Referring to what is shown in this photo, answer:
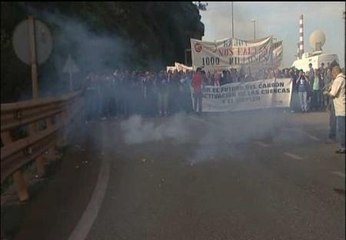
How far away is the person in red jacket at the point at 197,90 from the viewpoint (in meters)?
A: 13.7

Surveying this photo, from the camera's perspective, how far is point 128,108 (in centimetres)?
2041

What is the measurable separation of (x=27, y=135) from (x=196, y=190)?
2.48m

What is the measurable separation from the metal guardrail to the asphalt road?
0.36 m

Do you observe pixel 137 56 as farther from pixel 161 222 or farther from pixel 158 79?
pixel 161 222

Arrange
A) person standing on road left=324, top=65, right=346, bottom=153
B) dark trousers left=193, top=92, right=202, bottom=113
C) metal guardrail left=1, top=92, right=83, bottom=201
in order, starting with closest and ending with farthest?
metal guardrail left=1, top=92, right=83, bottom=201, person standing on road left=324, top=65, right=346, bottom=153, dark trousers left=193, top=92, right=202, bottom=113

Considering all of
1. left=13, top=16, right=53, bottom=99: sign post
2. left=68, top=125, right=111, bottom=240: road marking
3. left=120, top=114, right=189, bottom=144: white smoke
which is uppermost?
left=13, top=16, right=53, bottom=99: sign post

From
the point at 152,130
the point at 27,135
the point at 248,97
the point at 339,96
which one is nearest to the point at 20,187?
the point at 27,135

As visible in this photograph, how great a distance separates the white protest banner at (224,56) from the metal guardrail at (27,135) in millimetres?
2248

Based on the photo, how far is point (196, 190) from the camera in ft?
25.6

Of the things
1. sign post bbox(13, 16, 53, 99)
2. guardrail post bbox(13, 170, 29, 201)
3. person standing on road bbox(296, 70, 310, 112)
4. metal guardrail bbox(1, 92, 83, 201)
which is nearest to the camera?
metal guardrail bbox(1, 92, 83, 201)

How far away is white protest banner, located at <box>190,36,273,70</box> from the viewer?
8594mm

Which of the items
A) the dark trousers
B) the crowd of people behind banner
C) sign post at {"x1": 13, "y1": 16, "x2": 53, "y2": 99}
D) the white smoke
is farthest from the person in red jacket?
sign post at {"x1": 13, "y1": 16, "x2": 53, "y2": 99}

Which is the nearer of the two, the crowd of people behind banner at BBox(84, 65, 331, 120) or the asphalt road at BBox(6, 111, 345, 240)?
the asphalt road at BBox(6, 111, 345, 240)

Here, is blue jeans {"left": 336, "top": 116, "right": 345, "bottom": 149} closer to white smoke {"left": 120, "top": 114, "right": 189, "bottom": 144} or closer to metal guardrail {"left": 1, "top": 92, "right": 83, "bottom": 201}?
white smoke {"left": 120, "top": 114, "right": 189, "bottom": 144}
